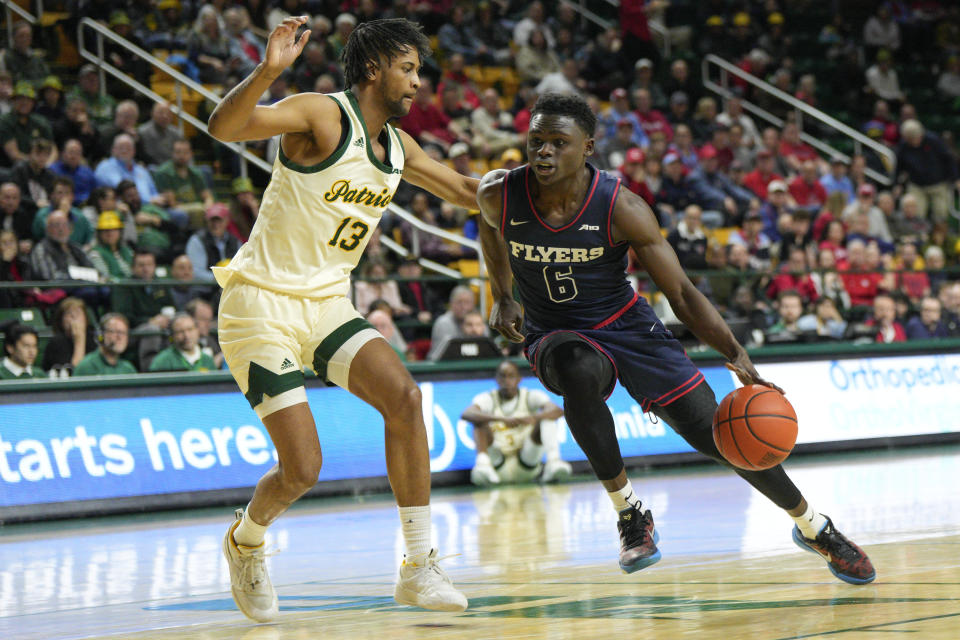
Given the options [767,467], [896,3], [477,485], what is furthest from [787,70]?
[767,467]

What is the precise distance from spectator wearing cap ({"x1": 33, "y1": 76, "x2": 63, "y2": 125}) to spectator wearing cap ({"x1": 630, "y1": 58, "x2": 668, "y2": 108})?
27.5 feet

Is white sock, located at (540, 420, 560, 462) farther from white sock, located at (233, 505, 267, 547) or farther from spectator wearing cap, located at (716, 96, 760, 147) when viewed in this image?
spectator wearing cap, located at (716, 96, 760, 147)

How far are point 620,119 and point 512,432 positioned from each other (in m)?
7.19

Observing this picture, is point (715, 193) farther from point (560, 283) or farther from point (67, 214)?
point (560, 283)

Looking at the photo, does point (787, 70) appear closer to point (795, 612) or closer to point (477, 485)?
point (477, 485)

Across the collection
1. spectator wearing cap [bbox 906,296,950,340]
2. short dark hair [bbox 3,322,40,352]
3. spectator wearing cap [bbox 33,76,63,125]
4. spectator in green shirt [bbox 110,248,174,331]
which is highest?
spectator wearing cap [bbox 33,76,63,125]

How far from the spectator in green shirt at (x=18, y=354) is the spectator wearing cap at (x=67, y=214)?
1.79 metres

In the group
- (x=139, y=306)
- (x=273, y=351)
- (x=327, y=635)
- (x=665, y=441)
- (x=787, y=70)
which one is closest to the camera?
(x=327, y=635)

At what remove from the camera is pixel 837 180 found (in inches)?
723

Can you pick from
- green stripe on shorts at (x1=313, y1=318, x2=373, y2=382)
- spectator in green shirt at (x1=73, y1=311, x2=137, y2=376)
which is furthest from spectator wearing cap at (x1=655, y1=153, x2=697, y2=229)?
green stripe on shorts at (x1=313, y1=318, x2=373, y2=382)

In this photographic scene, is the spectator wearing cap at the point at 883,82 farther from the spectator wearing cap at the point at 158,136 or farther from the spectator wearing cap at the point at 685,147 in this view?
the spectator wearing cap at the point at 158,136

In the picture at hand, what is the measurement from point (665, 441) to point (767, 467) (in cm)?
736

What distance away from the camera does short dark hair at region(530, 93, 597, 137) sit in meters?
5.48

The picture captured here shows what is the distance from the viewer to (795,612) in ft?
15.3
